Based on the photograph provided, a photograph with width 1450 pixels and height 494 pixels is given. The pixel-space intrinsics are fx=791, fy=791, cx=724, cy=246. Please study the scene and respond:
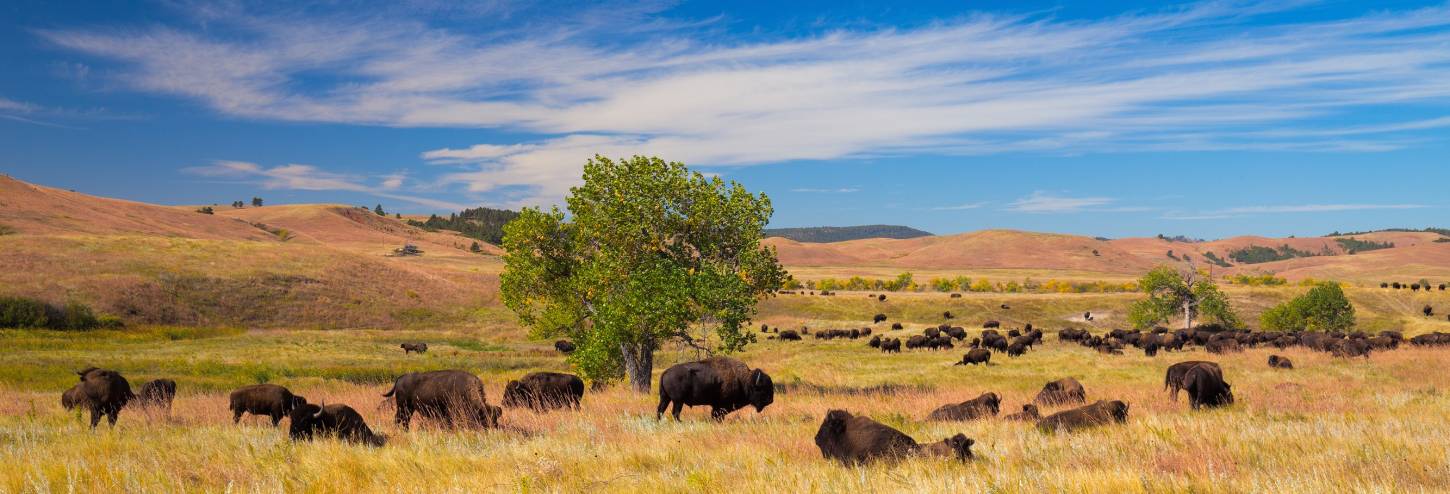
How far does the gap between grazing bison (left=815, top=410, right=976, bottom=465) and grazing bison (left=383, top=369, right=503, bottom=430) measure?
6549mm

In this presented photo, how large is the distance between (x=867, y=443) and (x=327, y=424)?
8796 mm

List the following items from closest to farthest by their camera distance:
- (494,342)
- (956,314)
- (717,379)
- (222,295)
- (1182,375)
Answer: (717,379) < (1182,375) < (494,342) < (222,295) < (956,314)

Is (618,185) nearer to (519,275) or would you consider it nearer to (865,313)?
(519,275)

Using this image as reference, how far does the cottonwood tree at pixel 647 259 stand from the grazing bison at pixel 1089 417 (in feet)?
44.0

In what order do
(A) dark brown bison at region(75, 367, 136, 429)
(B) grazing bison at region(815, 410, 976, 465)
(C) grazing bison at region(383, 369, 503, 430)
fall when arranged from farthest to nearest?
(A) dark brown bison at region(75, 367, 136, 429), (C) grazing bison at region(383, 369, 503, 430), (B) grazing bison at region(815, 410, 976, 465)

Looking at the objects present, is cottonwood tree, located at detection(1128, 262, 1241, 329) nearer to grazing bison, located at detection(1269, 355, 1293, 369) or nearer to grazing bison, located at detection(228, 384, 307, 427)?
grazing bison, located at detection(1269, 355, 1293, 369)

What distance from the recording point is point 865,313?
309 feet

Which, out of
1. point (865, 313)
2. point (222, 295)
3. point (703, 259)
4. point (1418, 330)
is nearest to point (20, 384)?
point (703, 259)

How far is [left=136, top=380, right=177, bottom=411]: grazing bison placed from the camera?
19.2m

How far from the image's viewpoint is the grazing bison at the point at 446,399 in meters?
14.2

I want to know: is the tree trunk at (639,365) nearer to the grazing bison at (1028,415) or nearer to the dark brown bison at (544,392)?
the dark brown bison at (544,392)

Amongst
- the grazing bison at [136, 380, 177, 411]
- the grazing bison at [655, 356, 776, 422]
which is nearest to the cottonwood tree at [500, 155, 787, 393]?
the grazing bison at [655, 356, 776, 422]

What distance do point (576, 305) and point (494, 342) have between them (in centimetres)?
4231

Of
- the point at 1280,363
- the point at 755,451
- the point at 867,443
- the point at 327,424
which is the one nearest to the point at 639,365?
the point at 327,424
